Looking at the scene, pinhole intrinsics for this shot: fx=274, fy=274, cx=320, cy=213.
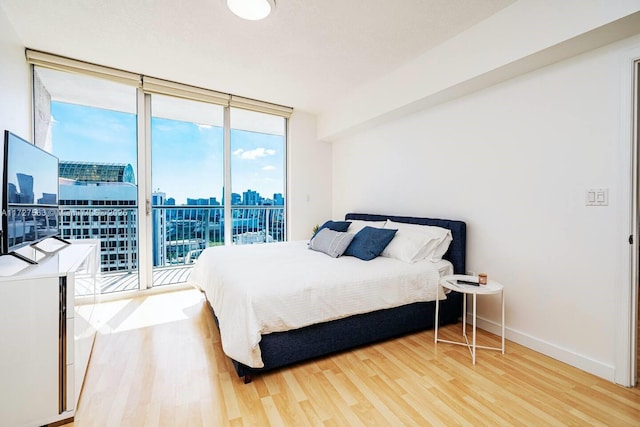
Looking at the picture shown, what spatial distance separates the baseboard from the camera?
178 cm

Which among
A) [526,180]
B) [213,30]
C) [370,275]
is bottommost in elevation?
[370,275]

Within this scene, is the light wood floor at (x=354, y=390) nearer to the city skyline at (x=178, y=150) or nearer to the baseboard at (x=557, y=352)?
the baseboard at (x=557, y=352)

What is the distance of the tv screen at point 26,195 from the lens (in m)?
1.52

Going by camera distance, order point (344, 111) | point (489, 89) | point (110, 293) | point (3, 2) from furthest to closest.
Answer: point (344, 111) < point (110, 293) < point (489, 89) < point (3, 2)

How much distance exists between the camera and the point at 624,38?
5.58 feet

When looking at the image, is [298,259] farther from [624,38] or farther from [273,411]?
[624,38]

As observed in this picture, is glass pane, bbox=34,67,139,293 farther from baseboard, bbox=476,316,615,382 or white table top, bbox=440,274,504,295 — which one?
baseboard, bbox=476,316,615,382

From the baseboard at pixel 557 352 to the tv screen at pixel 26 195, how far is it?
342 centimetres

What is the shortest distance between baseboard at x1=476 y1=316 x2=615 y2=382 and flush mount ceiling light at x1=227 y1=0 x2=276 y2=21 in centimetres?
314

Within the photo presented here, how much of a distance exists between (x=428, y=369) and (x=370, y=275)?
73cm

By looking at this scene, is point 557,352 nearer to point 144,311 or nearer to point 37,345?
point 37,345

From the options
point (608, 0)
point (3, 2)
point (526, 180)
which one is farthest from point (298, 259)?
point (3, 2)

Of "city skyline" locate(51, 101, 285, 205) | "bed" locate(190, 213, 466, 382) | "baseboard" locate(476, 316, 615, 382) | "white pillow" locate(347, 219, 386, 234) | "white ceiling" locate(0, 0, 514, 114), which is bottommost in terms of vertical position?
"baseboard" locate(476, 316, 615, 382)

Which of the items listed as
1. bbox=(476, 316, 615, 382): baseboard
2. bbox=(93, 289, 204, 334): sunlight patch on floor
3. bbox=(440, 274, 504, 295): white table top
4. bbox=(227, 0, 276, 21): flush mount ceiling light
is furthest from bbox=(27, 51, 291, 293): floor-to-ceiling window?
bbox=(476, 316, 615, 382): baseboard
